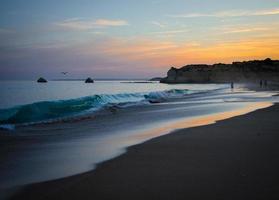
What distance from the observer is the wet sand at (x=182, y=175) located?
14.8 feet

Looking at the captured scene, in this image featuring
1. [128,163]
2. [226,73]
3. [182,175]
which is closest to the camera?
[182,175]

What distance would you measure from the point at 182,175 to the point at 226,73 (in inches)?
6099

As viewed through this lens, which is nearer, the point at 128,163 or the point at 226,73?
the point at 128,163

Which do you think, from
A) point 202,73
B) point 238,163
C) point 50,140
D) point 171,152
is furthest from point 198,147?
point 202,73

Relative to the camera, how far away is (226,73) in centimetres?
15450

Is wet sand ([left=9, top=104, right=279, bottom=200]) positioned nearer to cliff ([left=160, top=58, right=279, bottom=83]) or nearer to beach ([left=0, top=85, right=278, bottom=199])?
beach ([left=0, top=85, right=278, bottom=199])

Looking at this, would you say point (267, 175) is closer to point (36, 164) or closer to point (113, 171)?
point (113, 171)

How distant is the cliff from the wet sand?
144350 millimetres

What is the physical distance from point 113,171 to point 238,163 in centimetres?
221

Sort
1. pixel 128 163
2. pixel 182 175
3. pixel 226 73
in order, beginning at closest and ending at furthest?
pixel 182 175 → pixel 128 163 → pixel 226 73

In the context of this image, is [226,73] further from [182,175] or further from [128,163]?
[182,175]

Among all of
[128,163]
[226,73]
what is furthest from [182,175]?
[226,73]

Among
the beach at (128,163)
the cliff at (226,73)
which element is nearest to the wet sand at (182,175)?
the beach at (128,163)

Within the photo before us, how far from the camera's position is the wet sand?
452 centimetres
